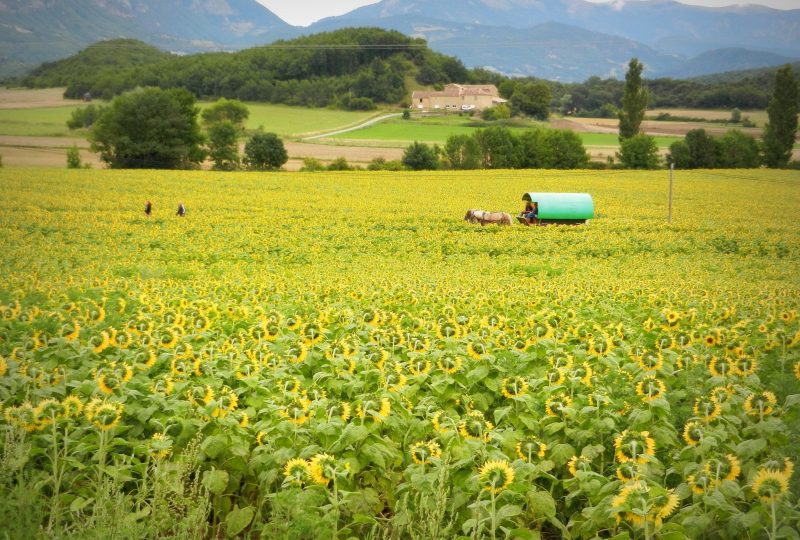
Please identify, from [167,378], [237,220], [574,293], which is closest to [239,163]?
[237,220]

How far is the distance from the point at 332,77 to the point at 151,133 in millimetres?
35584

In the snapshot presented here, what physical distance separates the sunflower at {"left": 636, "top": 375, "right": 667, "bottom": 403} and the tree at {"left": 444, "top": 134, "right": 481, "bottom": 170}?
200ft

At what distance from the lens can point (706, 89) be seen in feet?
106

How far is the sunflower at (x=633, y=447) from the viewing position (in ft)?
14.9

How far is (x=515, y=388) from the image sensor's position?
Result: 5758mm

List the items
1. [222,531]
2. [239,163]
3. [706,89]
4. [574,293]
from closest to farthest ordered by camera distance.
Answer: [222,531] → [574,293] → [706,89] → [239,163]

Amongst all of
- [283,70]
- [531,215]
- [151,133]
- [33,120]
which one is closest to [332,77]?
[283,70]

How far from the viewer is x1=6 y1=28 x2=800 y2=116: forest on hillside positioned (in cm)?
2493

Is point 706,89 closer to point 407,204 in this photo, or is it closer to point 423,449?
point 407,204

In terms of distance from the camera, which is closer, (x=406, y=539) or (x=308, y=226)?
(x=406, y=539)

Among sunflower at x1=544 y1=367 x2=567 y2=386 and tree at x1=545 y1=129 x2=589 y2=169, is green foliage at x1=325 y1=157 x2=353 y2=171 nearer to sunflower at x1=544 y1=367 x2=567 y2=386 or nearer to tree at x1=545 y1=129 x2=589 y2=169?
tree at x1=545 y1=129 x2=589 y2=169

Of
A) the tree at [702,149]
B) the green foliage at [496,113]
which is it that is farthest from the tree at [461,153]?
the tree at [702,149]

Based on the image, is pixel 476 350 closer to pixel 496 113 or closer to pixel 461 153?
pixel 461 153

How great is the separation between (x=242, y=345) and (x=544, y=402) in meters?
3.19
